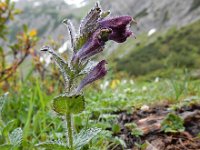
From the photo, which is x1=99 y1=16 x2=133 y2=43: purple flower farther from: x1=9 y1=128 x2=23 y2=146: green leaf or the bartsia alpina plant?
x1=9 y1=128 x2=23 y2=146: green leaf

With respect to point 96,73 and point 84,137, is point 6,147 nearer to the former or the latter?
point 84,137

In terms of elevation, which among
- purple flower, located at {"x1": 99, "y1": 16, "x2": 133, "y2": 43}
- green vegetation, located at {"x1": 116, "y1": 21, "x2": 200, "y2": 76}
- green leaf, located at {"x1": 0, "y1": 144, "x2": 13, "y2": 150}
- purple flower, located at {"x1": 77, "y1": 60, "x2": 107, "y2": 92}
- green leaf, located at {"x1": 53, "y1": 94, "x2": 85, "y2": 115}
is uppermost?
green vegetation, located at {"x1": 116, "y1": 21, "x2": 200, "y2": 76}

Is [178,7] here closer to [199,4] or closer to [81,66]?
[199,4]

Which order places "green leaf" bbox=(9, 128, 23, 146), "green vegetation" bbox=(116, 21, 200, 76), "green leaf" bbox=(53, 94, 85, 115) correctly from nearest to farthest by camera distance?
1. "green leaf" bbox=(53, 94, 85, 115)
2. "green leaf" bbox=(9, 128, 23, 146)
3. "green vegetation" bbox=(116, 21, 200, 76)

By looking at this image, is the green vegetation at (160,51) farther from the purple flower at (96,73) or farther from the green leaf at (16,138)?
the purple flower at (96,73)

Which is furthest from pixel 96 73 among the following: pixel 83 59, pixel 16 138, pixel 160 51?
pixel 160 51

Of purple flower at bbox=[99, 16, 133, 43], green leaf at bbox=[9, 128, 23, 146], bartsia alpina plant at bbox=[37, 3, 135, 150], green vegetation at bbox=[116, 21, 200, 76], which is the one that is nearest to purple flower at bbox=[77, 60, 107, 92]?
bartsia alpina plant at bbox=[37, 3, 135, 150]
